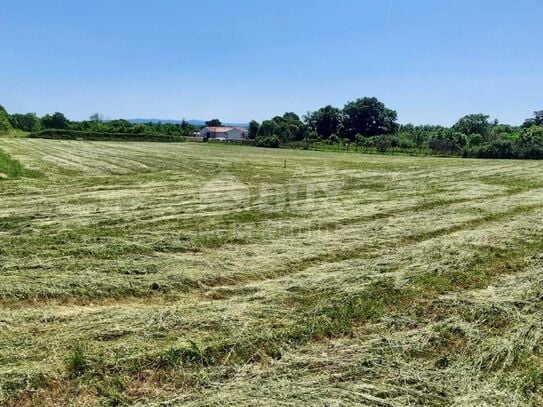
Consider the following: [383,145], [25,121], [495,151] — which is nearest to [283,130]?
[383,145]

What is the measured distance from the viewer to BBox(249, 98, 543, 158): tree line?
6116cm

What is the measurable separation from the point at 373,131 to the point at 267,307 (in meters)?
94.7

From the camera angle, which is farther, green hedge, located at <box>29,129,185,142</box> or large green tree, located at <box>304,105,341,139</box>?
large green tree, located at <box>304,105,341,139</box>

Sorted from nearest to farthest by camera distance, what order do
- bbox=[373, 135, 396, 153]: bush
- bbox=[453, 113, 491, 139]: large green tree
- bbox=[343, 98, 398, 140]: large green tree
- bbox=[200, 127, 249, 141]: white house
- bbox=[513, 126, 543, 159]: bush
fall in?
bbox=[513, 126, 543, 159]: bush
bbox=[373, 135, 396, 153]: bush
bbox=[453, 113, 491, 139]: large green tree
bbox=[343, 98, 398, 140]: large green tree
bbox=[200, 127, 249, 141]: white house

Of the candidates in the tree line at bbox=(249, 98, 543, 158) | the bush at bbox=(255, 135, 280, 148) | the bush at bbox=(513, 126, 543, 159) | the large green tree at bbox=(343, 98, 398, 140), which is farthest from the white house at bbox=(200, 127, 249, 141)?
the bush at bbox=(513, 126, 543, 159)

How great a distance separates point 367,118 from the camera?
96.8m

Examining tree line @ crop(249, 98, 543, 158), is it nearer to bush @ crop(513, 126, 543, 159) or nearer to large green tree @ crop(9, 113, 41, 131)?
bush @ crop(513, 126, 543, 159)

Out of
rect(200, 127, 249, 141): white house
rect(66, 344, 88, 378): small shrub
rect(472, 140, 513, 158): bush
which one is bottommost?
rect(66, 344, 88, 378): small shrub

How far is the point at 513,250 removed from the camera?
7.99 meters

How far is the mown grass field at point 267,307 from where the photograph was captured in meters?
3.68

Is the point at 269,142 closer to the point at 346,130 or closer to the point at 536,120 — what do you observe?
the point at 346,130

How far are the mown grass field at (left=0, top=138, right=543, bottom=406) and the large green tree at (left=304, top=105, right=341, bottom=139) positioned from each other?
87.4 meters

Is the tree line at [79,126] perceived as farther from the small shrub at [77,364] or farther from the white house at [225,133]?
the small shrub at [77,364]

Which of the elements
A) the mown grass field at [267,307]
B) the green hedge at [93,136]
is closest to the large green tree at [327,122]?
the green hedge at [93,136]
